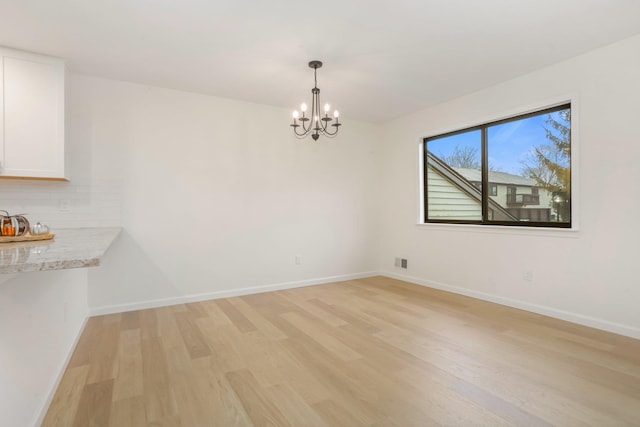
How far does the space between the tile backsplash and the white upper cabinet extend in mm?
347

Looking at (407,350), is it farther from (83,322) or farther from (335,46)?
(83,322)

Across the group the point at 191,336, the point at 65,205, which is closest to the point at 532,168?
the point at 191,336

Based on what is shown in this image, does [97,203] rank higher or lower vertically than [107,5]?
lower

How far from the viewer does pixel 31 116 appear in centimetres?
284

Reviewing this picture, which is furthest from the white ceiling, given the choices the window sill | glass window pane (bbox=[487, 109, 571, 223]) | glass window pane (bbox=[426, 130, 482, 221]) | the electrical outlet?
the window sill

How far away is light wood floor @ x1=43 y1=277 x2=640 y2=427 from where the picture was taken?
1737 mm

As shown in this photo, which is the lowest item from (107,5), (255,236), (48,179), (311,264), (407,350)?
(407,350)

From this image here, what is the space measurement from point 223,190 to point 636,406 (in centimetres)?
398

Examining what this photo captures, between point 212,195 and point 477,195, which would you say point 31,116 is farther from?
point 477,195

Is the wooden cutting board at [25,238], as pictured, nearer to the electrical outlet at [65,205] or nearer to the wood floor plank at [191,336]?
the wood floor plank at [191,336]

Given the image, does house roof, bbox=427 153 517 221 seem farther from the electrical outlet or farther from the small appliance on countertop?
the electrical outlet

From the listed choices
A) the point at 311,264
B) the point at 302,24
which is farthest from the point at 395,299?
the point at 302,24

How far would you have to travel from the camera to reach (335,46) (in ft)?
9.27

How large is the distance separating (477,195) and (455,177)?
1.48ft
